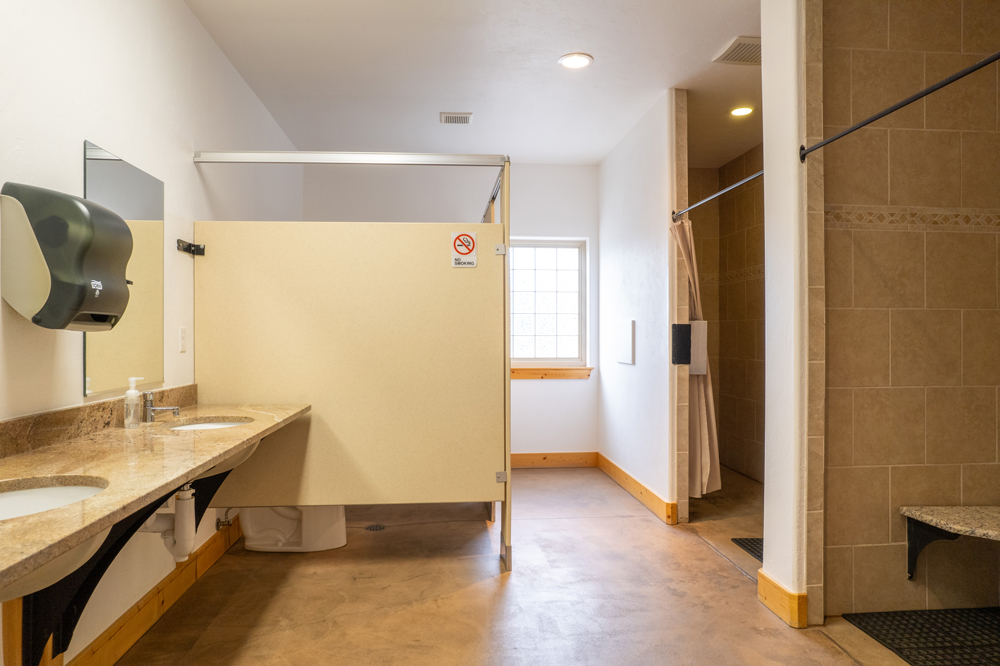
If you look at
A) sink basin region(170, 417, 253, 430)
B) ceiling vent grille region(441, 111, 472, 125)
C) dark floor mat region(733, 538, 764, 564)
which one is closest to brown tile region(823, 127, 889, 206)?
dark floor mat region(733, 538, 764, 564)

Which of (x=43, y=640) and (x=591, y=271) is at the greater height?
(x=591, y=271)

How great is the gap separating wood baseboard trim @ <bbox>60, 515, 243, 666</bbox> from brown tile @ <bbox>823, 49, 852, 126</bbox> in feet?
10.2

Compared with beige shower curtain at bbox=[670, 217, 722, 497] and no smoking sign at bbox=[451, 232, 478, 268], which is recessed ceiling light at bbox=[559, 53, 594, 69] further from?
no smoking sign at bbox=[451, 232, 478, 268]

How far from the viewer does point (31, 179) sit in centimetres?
159

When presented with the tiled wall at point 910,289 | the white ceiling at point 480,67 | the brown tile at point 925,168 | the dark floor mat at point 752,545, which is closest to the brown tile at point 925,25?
the tiled wall at point 910,289

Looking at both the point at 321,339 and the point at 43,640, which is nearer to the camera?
the point at 43,640

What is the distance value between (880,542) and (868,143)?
151 centimetres

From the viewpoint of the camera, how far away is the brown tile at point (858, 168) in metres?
2.21

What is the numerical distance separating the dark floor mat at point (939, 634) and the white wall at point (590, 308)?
2.86 meters

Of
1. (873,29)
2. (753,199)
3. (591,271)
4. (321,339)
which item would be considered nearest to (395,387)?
(321,339)

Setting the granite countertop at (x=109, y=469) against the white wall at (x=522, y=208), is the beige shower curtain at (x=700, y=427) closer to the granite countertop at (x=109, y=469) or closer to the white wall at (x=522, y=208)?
the white wall at (x=522, y=208)

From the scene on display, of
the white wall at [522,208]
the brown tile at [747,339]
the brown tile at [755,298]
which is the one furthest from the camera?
the white wall at [522,208]

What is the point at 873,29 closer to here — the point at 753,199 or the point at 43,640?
the point at 753,199

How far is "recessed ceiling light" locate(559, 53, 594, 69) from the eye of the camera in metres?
2.99
